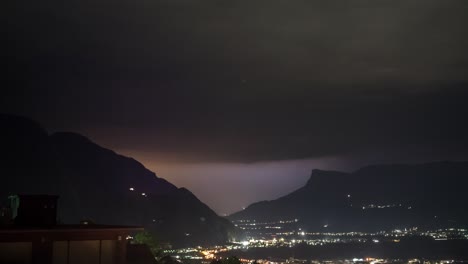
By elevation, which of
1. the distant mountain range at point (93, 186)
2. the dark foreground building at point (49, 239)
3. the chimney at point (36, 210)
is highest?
the distant mountain range at point (93, 186)

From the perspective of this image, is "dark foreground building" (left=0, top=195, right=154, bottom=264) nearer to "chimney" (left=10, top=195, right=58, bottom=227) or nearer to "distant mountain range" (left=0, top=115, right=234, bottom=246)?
"chimney" (left=10, top=195, right=58, bottom=227)

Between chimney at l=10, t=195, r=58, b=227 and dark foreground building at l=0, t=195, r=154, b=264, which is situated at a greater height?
chimney at l=10, t=195, r=58, b=227

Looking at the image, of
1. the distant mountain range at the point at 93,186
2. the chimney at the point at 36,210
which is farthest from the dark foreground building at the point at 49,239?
the distant mountain range at the point at 93,186

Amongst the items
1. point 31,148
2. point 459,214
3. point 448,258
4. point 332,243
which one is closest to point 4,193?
point 31,148

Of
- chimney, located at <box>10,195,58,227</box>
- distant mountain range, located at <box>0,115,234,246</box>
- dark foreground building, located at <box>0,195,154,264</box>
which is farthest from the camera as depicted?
distant mountain range, located at <box>0,115,234,246</box>

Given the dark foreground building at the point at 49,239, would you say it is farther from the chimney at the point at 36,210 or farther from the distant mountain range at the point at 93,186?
the distant mountain range at the point at 93,186

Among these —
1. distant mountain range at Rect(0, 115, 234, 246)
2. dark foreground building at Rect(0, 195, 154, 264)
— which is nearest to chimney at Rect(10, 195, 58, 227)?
dark foreground building at Rect(0, 195, 154, 264)

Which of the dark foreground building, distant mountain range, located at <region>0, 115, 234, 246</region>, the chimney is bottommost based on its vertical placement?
the dark foreground building
